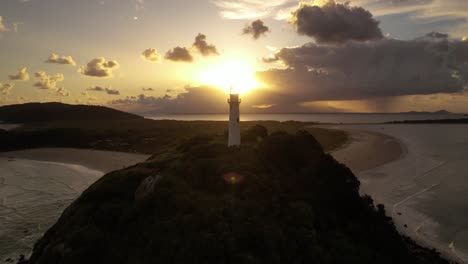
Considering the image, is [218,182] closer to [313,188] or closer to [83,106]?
[313,188]

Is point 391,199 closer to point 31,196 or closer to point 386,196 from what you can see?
point 386,196

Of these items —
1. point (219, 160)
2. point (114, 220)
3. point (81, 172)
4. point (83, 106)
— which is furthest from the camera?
point (83, 106)

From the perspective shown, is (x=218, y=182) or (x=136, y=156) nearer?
(x=218, y=182)

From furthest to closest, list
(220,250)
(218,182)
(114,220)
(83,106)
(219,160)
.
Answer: (83,106) → (219,160) → (218,182) → (114,220) → (220,250)

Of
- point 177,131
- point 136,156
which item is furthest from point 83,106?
point 136,156

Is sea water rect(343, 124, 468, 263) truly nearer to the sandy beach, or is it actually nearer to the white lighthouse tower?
the white lighthouse tower

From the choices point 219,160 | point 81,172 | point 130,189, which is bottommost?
point 81,172

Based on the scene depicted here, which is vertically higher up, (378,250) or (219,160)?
(219,160)
